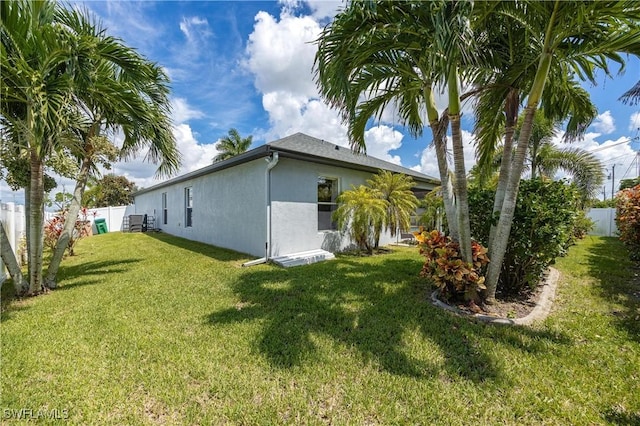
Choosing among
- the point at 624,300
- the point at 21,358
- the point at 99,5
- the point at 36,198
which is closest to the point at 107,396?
the point at 21,358

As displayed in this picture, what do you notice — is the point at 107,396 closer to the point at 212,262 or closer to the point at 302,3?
the point at 212,262

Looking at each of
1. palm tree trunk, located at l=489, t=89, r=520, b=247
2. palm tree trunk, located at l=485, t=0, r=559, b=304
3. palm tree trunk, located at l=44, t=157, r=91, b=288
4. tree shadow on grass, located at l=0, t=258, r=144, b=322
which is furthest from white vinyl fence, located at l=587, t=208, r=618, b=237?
palm tree trunk, located at l=44, t=157, r=91, b=288

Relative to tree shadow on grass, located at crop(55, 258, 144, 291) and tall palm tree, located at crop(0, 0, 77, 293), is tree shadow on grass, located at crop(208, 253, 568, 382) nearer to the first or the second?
tree shadow on grass, located at crop(55, 258, 144, 291)

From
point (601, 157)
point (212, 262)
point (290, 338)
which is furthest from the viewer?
point (601, 157)

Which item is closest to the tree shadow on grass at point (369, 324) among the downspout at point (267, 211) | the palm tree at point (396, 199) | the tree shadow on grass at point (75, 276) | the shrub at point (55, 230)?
the downspout at point (267, 211)

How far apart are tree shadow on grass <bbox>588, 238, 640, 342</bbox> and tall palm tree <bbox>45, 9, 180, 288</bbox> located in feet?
27.9

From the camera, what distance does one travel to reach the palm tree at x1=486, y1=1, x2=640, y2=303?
327 cm

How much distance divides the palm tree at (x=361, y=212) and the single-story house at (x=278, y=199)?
2.43ft

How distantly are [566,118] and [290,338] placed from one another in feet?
23.7

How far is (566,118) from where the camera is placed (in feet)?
19.4

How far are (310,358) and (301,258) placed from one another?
490cm

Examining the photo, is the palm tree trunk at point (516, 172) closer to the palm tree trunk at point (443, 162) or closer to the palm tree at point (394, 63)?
the palm tree at point (394, 63)

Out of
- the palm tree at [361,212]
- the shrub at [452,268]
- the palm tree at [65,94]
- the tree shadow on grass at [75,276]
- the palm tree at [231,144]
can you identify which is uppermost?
the palm tree at [231,144]

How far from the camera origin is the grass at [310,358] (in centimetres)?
224
